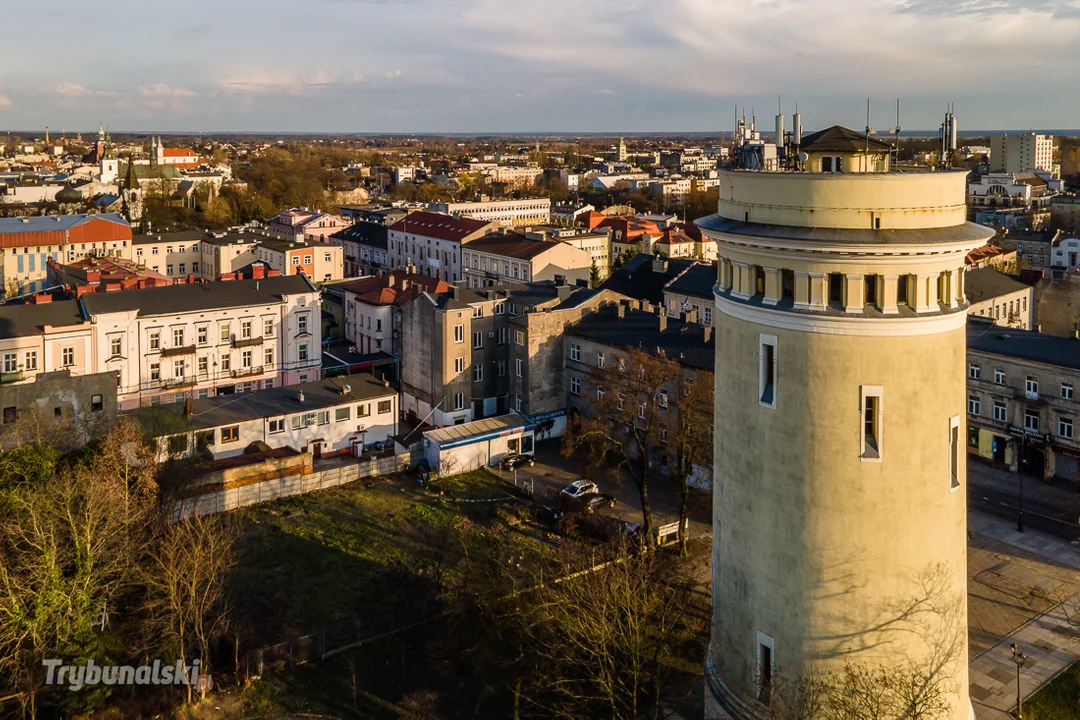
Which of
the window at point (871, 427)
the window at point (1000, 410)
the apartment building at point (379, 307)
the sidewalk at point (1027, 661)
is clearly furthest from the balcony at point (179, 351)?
the window at point (871, 427)

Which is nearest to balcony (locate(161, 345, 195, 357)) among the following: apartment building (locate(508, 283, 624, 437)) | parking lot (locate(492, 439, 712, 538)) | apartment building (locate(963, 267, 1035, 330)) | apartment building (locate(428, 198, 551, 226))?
apartment building (locate(508, 283, 624, 437))

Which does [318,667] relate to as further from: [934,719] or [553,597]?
[934,719]

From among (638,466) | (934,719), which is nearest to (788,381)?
(934,719)

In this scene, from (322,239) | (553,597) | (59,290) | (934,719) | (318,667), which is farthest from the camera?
(322,239)

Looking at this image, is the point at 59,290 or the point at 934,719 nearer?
the point at 934,719

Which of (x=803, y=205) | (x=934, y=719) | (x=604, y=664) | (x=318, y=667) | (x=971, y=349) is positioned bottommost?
(x=318, y=667)

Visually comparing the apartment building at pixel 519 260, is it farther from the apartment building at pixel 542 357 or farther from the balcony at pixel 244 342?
the balcony at pixel 244 342

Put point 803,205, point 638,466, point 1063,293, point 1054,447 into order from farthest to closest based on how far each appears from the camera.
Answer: point 1063,293
point 638,466
point 1054,447
point 803,205

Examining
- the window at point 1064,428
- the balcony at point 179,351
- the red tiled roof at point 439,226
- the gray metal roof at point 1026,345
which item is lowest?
the window at point 1064,428
